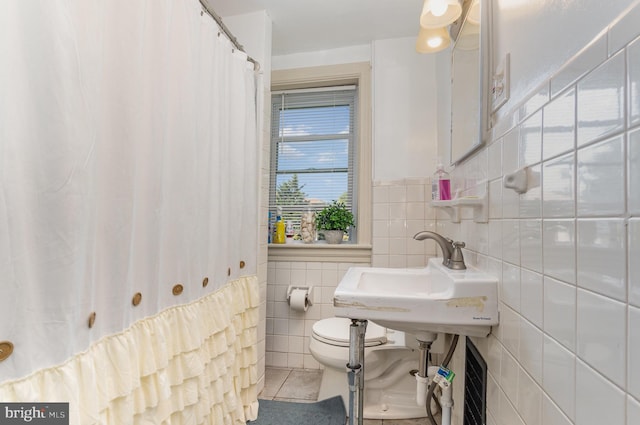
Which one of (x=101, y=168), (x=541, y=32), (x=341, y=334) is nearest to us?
(x=541, y=32)

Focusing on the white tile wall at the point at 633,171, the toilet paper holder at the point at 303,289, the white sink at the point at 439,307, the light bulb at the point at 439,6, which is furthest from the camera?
the toilet paper holder at the point at 303,289

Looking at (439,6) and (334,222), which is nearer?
(439,6)

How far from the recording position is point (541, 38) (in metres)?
0.59

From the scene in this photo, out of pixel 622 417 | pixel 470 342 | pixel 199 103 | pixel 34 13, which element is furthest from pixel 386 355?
pixel 34 13

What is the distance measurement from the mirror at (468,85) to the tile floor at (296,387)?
136 centimetres

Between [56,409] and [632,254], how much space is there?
1038 mm

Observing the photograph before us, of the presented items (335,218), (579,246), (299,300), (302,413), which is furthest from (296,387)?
(579,246)

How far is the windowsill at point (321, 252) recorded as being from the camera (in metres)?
1.98

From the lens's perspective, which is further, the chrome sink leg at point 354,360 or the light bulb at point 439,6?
the light bulb at point 439,6

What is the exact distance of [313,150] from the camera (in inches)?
89.0

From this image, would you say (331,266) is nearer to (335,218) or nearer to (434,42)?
(335,218)

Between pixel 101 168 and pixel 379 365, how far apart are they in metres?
1.50

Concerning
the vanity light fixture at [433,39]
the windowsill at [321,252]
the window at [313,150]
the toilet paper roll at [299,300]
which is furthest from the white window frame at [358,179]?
the vanity light fixture at [433,39]

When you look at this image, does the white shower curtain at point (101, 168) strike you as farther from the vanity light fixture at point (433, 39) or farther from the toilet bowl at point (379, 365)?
the vanity light fixture at point (433, 39)
